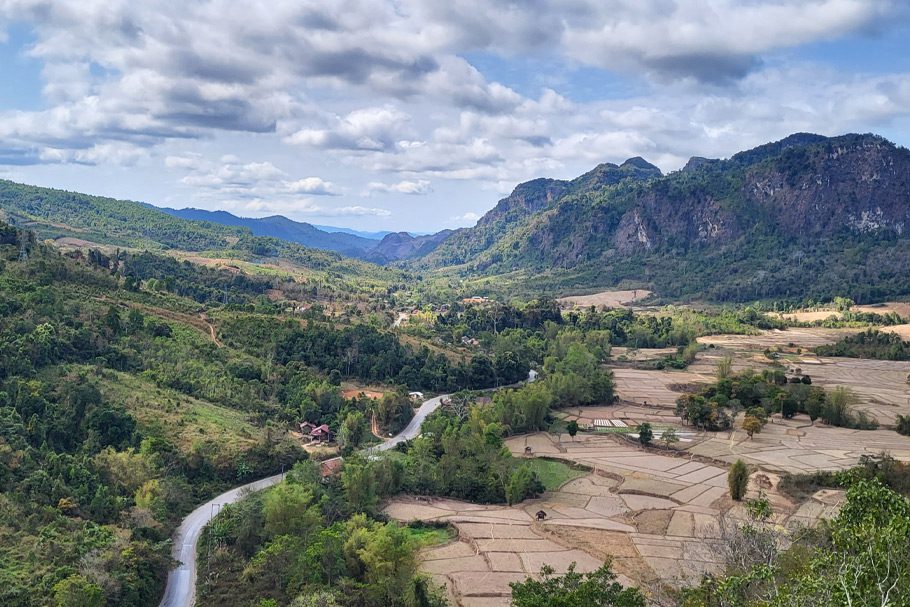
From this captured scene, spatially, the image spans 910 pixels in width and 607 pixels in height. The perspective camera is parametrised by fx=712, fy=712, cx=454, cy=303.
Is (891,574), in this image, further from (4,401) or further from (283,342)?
(283,342)

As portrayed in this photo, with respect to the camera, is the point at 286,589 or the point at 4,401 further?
the point at 4,401

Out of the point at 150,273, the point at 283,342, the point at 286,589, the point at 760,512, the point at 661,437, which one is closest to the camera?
the point at 760,512

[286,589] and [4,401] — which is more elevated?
[4,401]

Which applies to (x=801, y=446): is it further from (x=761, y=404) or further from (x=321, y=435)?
(x=321, y=435)

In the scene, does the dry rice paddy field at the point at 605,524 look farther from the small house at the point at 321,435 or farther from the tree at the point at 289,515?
the small house at the point at 321,435

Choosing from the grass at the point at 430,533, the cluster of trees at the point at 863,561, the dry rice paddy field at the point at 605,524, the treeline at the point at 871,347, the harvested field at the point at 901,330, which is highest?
the cluster of trees at the point at 863,561

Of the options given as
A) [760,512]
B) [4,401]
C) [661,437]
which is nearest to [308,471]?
[4,401]

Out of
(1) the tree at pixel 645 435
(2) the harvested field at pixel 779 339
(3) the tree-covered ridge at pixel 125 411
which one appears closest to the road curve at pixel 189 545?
(3) the tree-covered ridge at pixel 125 411
